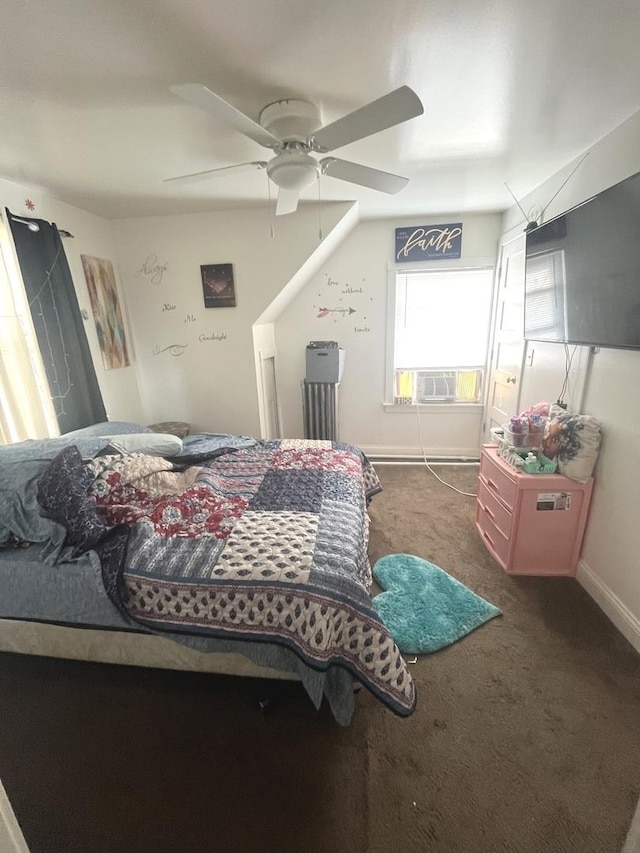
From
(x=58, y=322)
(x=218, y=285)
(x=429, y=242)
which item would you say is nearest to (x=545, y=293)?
(x=429, y=242)

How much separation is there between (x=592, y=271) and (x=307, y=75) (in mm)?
1545

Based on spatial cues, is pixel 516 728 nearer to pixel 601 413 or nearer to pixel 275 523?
pixel 275 523

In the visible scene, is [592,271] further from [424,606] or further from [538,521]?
[424,606]

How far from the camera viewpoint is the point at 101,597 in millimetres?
1320

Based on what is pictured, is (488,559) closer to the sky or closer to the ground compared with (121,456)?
closer to the ground

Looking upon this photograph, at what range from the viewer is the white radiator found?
352cm

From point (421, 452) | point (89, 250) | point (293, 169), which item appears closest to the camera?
point (293, 169)

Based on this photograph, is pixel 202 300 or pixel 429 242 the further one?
pixel 429 242

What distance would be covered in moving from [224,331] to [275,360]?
0.74 m

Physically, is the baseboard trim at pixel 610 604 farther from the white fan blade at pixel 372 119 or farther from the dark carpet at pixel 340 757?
the white fan blade at pixel 372 119

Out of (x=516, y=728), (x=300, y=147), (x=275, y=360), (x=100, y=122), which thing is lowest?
(x=516, y=728)

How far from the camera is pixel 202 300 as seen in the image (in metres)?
3.11

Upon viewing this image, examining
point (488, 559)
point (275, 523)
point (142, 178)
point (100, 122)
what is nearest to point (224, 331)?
point (142, 178)

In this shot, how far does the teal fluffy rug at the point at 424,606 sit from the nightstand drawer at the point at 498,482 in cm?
57
